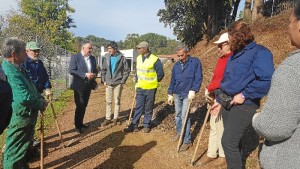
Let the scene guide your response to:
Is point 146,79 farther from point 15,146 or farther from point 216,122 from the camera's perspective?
point 15,146

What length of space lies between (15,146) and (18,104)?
577 millimetres

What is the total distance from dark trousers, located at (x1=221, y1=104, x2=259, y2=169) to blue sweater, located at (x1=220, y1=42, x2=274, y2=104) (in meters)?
0.13

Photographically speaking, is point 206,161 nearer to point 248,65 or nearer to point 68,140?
point 248,65

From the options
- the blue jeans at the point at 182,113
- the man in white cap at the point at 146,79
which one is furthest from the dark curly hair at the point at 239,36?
the man in white cap at the point at 146,79

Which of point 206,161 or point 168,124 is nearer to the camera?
point 206,161

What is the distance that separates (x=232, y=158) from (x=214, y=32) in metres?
20.6

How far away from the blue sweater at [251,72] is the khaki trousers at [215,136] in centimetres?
137

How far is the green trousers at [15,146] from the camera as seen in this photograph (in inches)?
154

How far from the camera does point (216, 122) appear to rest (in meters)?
5.13

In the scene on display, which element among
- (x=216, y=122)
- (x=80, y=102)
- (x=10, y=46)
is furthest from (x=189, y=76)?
(x=10, y=46)

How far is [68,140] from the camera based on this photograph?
6699 millimetres

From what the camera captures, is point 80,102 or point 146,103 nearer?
point 80,102

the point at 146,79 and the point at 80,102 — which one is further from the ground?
the point at 146,79

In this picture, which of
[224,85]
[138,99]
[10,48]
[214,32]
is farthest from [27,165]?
[214,32]
